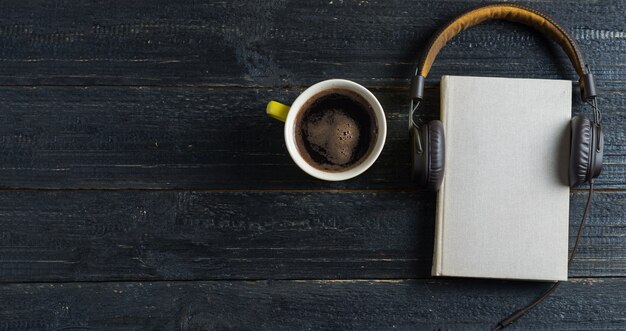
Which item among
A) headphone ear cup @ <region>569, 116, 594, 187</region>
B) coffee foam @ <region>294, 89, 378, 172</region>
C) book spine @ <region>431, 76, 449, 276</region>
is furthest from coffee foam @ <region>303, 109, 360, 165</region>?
headphone ear cup @ <region>569, 116, 594, 187</region>

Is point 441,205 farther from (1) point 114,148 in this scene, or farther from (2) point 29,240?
(2) point 29,240

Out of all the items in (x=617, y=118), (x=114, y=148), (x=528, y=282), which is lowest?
(x=528, y=282)

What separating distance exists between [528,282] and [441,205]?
0.17m

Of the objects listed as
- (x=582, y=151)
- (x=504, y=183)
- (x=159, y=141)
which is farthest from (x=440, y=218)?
(x=159, y=141)

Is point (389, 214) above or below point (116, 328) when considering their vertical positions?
above

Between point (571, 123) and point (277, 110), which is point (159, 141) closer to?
point (277, 110)

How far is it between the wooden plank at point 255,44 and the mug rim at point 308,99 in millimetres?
80

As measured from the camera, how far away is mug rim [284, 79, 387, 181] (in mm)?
722

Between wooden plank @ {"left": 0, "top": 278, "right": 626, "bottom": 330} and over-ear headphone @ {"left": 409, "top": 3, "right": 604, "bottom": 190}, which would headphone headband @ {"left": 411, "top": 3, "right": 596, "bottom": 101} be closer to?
over-ear headphone @ {"left": 409, "top": 3, "right": 604, "bottom": 190}

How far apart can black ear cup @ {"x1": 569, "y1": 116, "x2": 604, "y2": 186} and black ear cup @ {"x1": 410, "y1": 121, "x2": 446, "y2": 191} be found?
17 cm

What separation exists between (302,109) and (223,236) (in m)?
0.21

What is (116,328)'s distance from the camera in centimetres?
80

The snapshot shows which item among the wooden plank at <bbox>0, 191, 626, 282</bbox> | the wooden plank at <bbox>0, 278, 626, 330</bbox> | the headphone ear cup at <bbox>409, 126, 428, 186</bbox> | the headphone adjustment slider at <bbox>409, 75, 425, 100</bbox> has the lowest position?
the wooden plank at <bbox>0, 278, 626, 330</bbox>

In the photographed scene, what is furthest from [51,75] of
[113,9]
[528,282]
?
[528,282]
